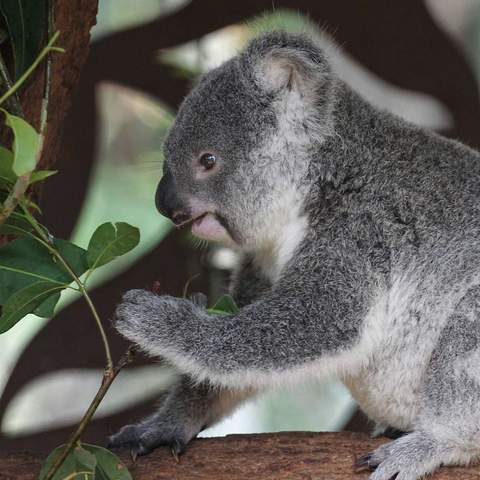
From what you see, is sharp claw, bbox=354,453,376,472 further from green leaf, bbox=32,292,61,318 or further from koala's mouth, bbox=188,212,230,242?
green leaf, bbox=32,292,61,318

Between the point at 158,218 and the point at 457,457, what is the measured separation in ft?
8.62

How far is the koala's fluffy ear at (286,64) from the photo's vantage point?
2.89 meters

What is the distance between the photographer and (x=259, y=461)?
2777 mm

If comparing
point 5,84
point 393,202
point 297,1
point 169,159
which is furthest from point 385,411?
point 297,1

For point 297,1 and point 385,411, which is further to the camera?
point 297,1

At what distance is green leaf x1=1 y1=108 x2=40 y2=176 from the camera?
1.90 meters

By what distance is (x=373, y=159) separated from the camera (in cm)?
303

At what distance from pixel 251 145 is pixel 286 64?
0.90 feet

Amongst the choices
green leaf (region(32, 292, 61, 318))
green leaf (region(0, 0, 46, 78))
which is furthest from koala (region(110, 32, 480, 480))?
green leaf (region(0, 0, 46, 78))

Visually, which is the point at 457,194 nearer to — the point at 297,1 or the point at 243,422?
the point at 297,1

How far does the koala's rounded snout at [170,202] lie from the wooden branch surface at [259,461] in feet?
2.29

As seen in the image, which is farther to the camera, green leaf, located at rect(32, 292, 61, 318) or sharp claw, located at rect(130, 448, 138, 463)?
sharp claw, located at rect(130, 448, 138, 463)

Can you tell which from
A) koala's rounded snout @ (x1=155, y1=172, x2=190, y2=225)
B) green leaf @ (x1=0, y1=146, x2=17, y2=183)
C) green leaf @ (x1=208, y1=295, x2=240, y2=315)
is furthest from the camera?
koala's rounded snout @ (x1=155, y1=172, x2=190, y2=225)

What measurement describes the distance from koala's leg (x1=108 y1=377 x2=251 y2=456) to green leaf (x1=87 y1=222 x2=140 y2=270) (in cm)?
76
